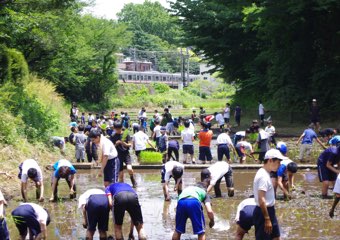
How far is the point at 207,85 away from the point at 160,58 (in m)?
30.7

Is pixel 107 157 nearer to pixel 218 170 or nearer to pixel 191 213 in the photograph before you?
pixel 218 170

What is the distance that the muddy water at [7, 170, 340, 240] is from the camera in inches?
392

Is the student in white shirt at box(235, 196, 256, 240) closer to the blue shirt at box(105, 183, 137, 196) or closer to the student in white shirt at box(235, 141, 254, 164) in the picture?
the blue shirt at box(105, 183, 137, 196)

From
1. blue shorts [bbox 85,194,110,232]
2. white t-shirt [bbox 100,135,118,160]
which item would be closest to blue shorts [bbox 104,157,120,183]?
white t-shirt [bbox 100,135,118,160]

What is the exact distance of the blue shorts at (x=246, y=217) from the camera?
319 inches

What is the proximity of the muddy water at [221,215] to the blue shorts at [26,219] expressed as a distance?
145 centimetres

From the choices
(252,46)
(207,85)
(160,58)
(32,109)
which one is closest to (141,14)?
(160,58)

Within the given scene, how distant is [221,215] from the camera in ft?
37.5

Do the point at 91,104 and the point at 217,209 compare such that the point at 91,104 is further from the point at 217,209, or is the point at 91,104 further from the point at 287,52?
the point at 217,209

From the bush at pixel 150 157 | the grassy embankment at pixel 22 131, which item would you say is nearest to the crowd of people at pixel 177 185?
the bush at pixel 150 157

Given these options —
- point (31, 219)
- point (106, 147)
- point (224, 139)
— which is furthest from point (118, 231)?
point (224, 139)

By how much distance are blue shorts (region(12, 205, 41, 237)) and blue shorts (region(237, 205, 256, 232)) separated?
3.11 meters

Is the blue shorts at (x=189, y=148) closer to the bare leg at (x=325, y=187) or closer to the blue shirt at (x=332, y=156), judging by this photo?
the bare leg at (x=325, y=187)

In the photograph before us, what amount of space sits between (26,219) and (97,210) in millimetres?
1087
